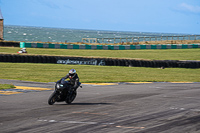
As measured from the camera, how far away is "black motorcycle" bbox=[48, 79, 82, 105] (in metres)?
12.9

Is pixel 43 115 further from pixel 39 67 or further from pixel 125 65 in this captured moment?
pixel 125 65

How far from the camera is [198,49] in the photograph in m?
53.1

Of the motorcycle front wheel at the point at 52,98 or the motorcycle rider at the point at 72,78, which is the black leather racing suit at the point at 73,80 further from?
the motorcycle front wheel at the point at 52,98

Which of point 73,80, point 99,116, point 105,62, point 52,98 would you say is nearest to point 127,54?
point 105,62

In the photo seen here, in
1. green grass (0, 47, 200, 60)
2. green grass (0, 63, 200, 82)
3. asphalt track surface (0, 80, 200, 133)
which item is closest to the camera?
asphalt track surface (0, 80, 200, 133)

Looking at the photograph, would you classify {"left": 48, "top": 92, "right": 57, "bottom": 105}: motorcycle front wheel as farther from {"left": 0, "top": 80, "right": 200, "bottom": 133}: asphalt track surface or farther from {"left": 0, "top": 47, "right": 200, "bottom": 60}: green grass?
{"left": 0, "top": 47, "right": 200, "bottom": 60}: green grass

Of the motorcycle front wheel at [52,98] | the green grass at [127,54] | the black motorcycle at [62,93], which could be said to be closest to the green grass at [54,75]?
the black motorcycle at [62,93]

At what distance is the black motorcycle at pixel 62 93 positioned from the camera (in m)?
12.9

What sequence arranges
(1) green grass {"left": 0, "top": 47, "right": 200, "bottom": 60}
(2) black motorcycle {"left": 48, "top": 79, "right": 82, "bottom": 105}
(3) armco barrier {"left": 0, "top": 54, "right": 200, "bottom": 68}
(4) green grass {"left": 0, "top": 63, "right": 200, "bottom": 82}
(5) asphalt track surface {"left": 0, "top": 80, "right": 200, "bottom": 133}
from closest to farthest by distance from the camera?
(5) asphalt track surface {"left": 0, "top": 80, "right": 200, "bottom": 133} → (2) black motorcycle {"left": 48, "top": 79, "right": 82, "bottom": 105} → (4) green grass {"left": 0, "top": 63, "right": 200, "bottom": 82} → (3) armco barrier {"left": 0, "top": 54, "right": 200, "bottom": 68} → (1) green grass {"left": 0, "top": 47, "right": 200, "bottom": 60}

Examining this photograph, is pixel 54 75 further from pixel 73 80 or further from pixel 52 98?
pixel 52 98

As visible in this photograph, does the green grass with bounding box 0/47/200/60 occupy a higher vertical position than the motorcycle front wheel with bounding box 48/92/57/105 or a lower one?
higher

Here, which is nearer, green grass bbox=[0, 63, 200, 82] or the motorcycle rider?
the motorcycle rider

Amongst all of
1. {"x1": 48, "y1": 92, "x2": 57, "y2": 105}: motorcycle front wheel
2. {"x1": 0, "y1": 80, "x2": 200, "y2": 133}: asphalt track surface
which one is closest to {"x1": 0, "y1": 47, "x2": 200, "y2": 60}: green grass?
{"x1": 0, "y1": 80, "x2": 200, "y2": 133}: asphalt track surface

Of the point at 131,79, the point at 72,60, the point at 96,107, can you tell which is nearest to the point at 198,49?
the point at 72,60
